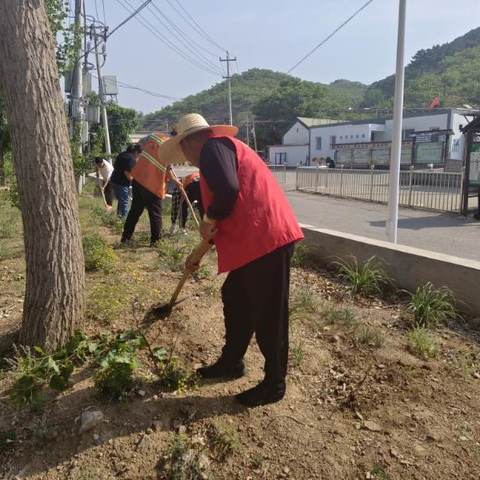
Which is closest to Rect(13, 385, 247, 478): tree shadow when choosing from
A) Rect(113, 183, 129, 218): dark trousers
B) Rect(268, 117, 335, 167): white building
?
Rect(113, 183, 129, 218): dark trousers

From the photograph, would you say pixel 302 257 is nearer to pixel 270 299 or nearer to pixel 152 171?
pixel 152 171

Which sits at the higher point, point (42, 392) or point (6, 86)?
point (6, 86)

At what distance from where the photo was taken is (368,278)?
446 cm

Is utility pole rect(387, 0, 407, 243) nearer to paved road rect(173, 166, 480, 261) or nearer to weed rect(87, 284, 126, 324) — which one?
paved road rect(173, 166, 480, 261)

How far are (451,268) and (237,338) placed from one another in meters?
2.10

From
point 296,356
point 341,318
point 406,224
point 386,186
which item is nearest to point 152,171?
point 341,318

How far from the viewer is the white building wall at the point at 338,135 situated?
A: 46.9 meters

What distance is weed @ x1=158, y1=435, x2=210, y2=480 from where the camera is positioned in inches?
86.1

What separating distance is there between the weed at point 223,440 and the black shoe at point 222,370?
18.1 inches

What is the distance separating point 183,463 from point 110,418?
525 millimetres

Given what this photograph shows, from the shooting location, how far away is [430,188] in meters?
13.9

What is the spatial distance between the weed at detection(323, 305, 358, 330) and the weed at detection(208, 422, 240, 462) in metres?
1.46

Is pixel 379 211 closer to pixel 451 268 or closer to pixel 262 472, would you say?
pixel 451 268

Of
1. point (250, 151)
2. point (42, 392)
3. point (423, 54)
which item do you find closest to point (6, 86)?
point (250, 151)
